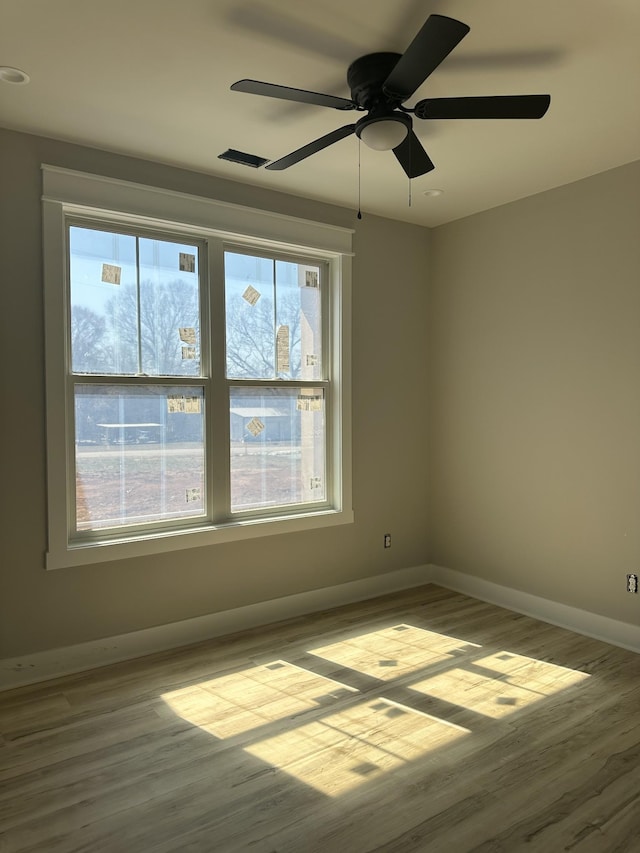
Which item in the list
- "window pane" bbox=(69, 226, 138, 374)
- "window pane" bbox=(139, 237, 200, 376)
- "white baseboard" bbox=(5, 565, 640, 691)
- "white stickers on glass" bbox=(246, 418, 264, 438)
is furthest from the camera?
"white stickers on glass" bbox=(246, 418, 264, 438)

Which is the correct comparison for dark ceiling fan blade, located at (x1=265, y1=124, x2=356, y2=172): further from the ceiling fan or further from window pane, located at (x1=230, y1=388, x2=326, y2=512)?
window pane, located at (x1=230, y1=388, x2=326, y2=512)

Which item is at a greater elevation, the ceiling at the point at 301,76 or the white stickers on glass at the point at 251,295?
the ceiling at the point at 301,76

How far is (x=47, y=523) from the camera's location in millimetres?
3133

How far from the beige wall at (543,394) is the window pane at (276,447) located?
3.60 ft

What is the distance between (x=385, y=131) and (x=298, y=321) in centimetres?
189

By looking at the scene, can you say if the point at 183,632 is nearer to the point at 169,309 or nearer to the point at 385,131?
the point at 169,309

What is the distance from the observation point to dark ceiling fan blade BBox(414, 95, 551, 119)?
2.13 meters

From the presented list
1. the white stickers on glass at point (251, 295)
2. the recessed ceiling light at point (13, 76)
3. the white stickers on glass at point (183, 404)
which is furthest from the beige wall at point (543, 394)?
the recessed ceiling light at point (13, 76)

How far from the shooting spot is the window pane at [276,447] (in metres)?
3.87

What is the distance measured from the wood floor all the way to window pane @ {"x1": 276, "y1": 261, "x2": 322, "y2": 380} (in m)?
1.74

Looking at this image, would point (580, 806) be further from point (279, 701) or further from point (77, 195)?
point (77, 195)

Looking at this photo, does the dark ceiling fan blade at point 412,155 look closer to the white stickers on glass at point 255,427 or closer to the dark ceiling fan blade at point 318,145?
the dark ceiling fan blade at point 318,145

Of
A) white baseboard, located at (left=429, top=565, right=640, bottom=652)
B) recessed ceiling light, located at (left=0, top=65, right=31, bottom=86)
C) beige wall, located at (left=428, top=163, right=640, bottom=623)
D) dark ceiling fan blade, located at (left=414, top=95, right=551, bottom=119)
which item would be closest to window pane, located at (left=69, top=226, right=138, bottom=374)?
recessed ceiling light, located at (left=0, top=65, right=31, bottom=86)

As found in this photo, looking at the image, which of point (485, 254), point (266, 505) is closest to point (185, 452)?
point (266, 505)
